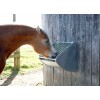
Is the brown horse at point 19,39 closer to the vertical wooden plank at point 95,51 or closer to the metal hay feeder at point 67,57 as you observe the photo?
the metal hay feeder at point 67,57

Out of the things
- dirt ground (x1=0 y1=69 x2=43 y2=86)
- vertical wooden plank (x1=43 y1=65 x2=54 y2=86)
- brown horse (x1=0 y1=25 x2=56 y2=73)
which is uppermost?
brown horse (x1=0 y1=25 x2=56 y2=73)

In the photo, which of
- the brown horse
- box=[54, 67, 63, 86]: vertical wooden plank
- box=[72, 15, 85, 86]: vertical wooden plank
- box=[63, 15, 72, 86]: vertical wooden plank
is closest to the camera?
the brown horse

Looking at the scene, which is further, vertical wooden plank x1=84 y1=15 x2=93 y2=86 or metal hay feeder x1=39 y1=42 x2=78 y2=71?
metal hay feeder x1=39 y1=42 x2=78 y2=71

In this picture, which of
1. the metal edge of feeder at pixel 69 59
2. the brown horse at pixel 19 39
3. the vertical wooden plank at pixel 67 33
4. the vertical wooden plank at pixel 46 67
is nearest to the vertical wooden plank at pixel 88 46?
the metal edge of feeder at pixel 69 59

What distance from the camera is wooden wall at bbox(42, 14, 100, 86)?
191 inches

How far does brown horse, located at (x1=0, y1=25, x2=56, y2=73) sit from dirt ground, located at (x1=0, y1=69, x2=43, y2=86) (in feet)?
7.18

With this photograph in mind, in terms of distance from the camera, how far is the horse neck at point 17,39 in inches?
165

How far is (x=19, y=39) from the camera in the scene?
4281 millimetres

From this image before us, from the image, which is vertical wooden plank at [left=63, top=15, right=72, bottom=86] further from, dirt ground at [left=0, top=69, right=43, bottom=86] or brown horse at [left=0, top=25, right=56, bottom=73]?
dirt ground at [left=0, top=69, right=43, bottom=86]

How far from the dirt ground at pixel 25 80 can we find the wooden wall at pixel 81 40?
3.92 ft

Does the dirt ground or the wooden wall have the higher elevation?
the wooden wall

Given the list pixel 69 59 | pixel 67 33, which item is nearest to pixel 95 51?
pixel 69 59

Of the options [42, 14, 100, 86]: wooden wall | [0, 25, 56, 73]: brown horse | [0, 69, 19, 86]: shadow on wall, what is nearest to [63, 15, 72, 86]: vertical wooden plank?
[42, 14, 100, 86]: wooden wall

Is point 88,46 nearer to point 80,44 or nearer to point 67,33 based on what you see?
point 80,44
